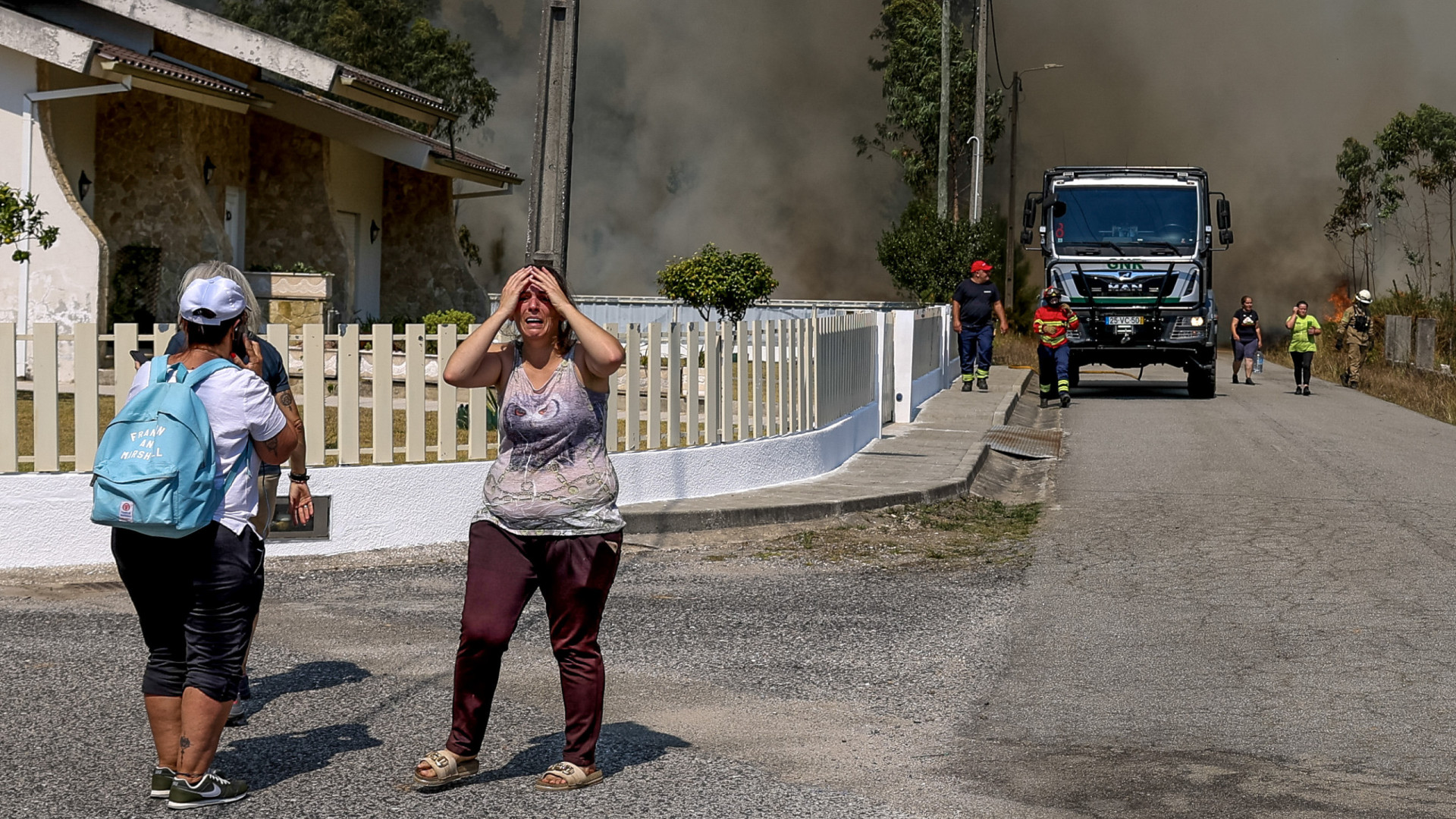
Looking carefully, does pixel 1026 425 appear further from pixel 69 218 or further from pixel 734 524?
pixel 69 218

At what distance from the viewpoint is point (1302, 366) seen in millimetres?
25578

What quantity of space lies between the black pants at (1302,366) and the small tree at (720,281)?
1132 centimetres

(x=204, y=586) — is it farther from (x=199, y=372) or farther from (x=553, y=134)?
(x=553, y=134)

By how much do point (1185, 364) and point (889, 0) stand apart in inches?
1604

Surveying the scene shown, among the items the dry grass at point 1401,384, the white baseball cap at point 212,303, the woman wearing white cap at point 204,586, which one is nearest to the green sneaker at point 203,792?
the woman wearing white cap at point 204,586

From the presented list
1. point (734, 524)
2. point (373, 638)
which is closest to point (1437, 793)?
point (373, 638)

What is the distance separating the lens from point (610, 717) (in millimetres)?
5426

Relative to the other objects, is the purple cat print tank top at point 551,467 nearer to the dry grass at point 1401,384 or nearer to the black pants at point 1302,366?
the dry grass at point 1401,384

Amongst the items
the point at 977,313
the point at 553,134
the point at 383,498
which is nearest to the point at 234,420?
the point at 383,498

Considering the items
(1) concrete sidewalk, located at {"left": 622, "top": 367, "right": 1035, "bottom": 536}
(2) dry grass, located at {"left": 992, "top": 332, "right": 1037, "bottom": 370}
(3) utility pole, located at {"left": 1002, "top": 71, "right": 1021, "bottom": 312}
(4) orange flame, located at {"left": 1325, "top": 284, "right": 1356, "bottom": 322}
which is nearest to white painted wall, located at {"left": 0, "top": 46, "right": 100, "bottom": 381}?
(1) concrete sidewalk, located at {"left": 622, "top": 367, "right": 1035, "bottom": 536}

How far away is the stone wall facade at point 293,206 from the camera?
20.8 metres

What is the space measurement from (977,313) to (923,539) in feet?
38.5

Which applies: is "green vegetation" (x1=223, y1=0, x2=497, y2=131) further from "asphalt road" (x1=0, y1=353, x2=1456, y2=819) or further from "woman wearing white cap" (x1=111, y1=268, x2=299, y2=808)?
"woman wearing white cap" (x1=111, y1=268, x2=299, y2=808)

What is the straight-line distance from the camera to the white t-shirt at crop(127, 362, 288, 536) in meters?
4.36
